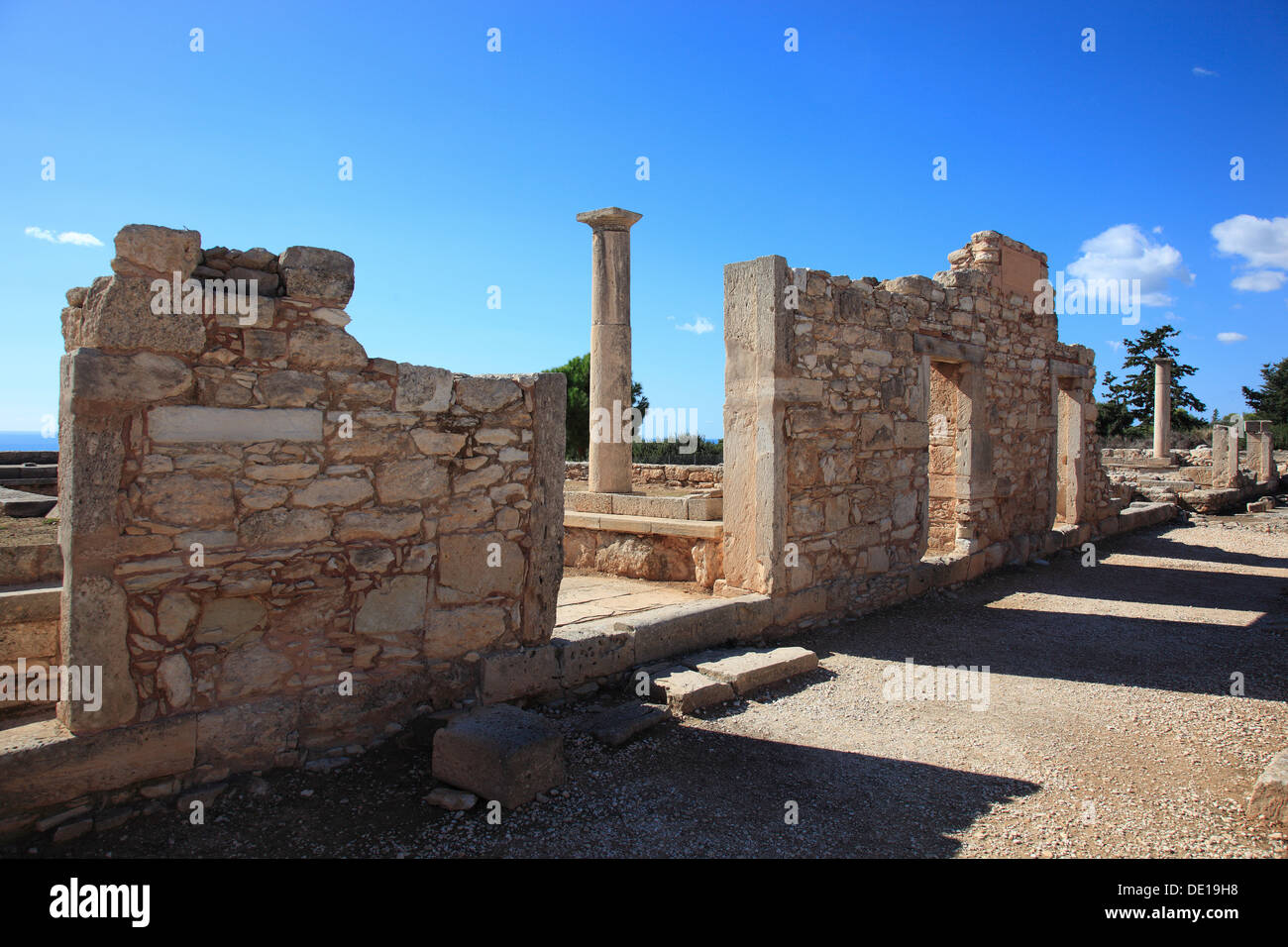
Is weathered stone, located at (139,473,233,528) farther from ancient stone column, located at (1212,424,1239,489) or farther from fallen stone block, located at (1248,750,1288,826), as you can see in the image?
ancient stone column, located at (1212,424,1239,489)

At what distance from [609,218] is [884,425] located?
17.5ft

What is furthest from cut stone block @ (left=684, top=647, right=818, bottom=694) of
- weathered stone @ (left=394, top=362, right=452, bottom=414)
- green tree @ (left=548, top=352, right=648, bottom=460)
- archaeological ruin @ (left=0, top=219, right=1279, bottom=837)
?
green tree @ (left=548, top=352, right=648, bottom=460)

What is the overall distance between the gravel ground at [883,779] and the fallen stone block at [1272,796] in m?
0.06

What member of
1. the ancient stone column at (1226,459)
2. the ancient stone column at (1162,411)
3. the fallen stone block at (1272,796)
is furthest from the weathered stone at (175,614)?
the ancient stone column at (1162,411)

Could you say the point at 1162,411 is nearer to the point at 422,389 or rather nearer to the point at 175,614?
the point at 422,389

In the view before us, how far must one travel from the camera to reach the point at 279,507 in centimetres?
361

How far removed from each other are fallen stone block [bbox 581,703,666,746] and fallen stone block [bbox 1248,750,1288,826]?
2770 mm

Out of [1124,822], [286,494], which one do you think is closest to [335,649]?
[286,494]

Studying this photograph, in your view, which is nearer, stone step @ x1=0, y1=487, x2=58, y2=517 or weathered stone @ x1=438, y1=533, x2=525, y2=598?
weathered stone @ x1=438, y1=533, x2=525, y2=598

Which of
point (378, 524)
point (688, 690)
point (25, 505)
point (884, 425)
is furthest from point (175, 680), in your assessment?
point (884, 425)

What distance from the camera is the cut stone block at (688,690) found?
4.59 m

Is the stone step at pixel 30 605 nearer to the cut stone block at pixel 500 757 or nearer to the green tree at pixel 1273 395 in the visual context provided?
the cut stone block at pixel 500 757

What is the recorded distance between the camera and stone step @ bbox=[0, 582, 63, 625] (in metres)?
3.61
